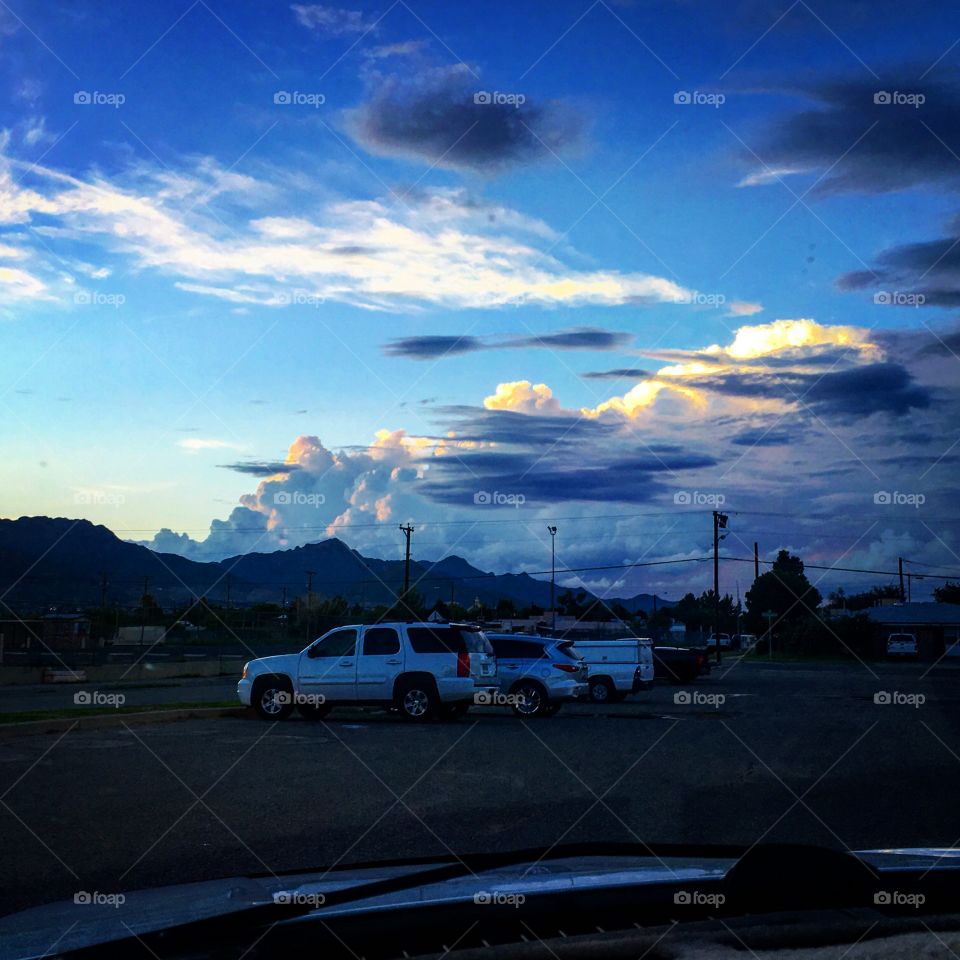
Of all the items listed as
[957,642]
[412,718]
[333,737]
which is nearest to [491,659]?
[412,718]

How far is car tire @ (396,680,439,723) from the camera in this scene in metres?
20.5

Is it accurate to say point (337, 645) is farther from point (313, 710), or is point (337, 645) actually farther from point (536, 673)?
point (536, 673)

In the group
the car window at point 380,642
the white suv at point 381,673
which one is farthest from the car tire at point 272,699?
the car window at point 380,642

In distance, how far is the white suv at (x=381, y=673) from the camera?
20.5 metres

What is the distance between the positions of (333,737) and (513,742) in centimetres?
283

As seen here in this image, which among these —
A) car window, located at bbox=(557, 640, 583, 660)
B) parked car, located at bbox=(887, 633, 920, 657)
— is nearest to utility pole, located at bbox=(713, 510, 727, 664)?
parked car, located at bbox=(887, 633, 920, 657)

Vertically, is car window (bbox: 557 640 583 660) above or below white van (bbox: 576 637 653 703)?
above

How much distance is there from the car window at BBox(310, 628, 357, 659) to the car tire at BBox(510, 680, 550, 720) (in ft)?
12.2

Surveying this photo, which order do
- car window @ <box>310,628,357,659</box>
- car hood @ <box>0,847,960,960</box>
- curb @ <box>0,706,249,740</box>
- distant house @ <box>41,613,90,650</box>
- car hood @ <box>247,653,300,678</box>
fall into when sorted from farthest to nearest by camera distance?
distant house @ <box>41,613,90,650</box>, car window @ <box>310,628,357,659</box>, car hood @ <box>247,653,300,678</box>, curb @ <box>0,706,249,740</box>, car hood @ <box>0,847,960,960</box>

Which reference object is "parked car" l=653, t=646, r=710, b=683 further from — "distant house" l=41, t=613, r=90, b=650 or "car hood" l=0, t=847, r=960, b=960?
"car hood" l=0, t=847, r=960, b=960

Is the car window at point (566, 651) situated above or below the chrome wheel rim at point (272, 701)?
above

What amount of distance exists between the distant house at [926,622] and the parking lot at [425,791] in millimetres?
66430

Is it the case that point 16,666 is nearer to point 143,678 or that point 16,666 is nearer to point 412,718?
point 143,678

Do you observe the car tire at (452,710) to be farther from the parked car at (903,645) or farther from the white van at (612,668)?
the parked car at (903,645)
